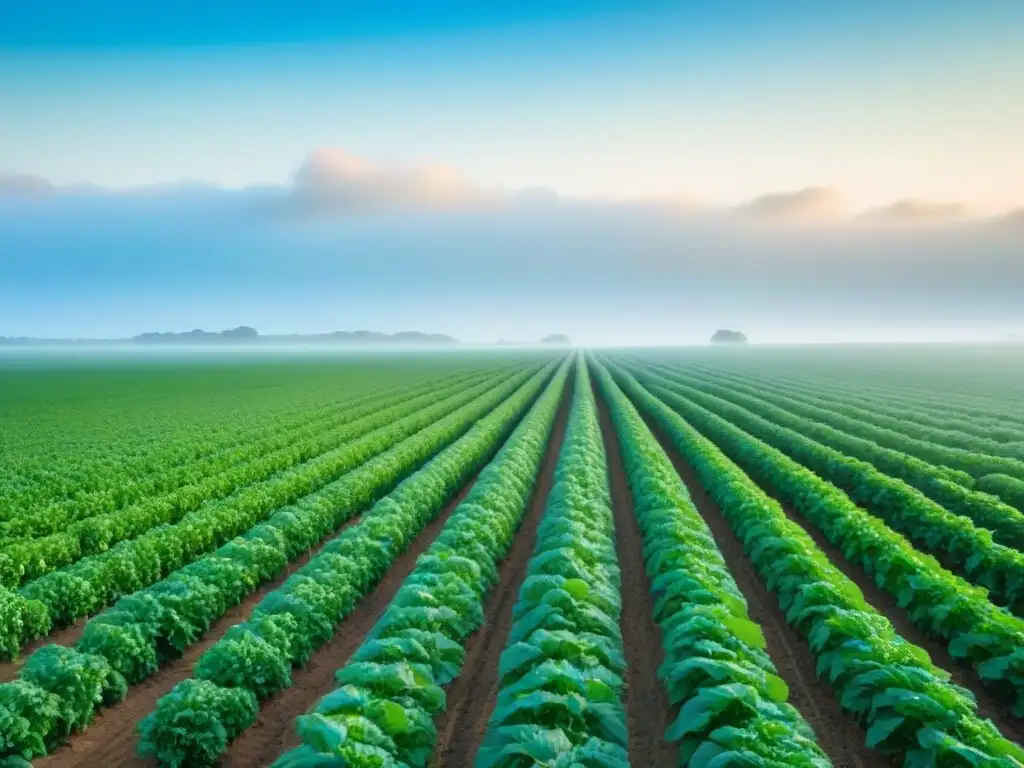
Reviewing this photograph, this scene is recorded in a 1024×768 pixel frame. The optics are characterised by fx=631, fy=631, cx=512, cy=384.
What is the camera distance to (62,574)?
38.8 ft

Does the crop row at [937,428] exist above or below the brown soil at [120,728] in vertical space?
above

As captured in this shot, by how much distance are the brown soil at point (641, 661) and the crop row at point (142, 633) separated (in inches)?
205

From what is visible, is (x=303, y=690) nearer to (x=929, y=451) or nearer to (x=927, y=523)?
(x=927, y=523)

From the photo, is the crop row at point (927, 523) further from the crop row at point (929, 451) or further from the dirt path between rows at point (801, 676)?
the dirt path between rows at point (801, 676)

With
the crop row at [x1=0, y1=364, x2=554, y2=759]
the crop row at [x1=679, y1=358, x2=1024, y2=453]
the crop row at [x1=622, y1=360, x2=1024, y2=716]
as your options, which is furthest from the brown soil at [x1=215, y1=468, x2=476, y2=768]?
the crop row at [x1=679, y1=358, x2=1024, y2=453]

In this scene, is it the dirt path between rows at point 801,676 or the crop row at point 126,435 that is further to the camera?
the crop row at point 126,435

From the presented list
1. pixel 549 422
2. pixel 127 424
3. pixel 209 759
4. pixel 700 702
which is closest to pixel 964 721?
pixel 700 702

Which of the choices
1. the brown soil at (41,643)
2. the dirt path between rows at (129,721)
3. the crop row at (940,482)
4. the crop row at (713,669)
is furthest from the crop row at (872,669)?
the brown soil at (41,643)

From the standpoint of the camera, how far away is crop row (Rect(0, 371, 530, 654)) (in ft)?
35.4

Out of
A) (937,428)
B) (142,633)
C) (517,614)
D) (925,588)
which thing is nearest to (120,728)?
(142,633)

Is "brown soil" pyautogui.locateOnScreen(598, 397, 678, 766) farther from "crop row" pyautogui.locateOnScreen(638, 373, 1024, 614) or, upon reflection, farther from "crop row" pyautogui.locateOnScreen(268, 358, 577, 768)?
"crop row" pyautogui.locateOnScreen(638, 373, 1024, 614)

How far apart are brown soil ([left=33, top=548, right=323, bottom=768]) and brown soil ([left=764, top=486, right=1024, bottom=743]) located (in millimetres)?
11259

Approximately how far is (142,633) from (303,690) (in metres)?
2.73

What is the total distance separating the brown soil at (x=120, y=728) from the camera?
7.93m
